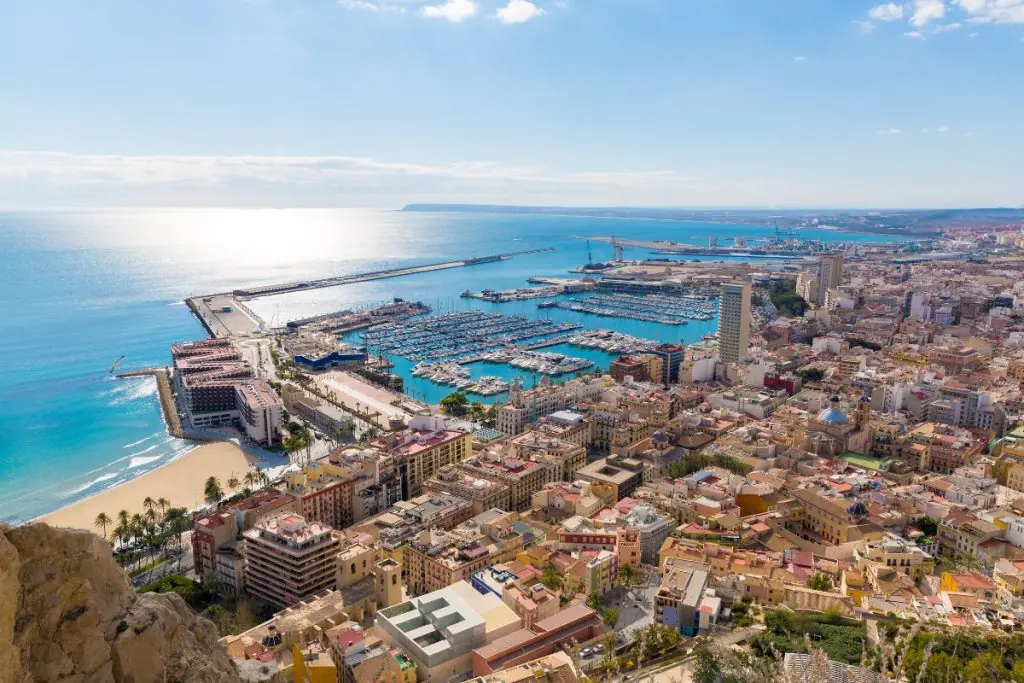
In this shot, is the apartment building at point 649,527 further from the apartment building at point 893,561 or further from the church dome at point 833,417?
the church dome at point 833,417

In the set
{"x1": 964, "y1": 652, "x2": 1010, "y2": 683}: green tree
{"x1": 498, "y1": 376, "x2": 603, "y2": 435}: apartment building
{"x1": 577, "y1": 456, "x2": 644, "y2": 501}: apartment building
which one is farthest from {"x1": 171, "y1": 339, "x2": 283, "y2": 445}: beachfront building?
{"x1": 964, "y1": 652, "x2": 1010, "y2": 683}: green tree

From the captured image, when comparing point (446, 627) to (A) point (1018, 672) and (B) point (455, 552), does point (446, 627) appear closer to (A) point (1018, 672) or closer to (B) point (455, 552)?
(B) point (455, 552)

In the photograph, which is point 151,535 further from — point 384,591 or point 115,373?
point 115,373

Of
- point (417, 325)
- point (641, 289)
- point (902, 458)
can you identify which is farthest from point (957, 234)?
point (902, 458)

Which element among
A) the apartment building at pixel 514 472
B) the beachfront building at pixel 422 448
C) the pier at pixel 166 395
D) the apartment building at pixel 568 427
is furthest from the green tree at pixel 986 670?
the pier at pixel 166 395

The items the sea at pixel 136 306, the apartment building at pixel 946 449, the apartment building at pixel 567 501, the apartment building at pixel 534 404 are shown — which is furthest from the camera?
the apartment building at pixel 534 404

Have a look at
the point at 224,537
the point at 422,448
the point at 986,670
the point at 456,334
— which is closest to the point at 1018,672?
the point at 986,670

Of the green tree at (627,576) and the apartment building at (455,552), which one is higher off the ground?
the apartment building at (455,552)

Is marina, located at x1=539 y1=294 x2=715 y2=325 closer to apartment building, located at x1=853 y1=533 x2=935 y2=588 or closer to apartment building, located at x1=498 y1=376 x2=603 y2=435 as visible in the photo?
apartment building, located at x1=498 y1=376 x2=603 y2=435
